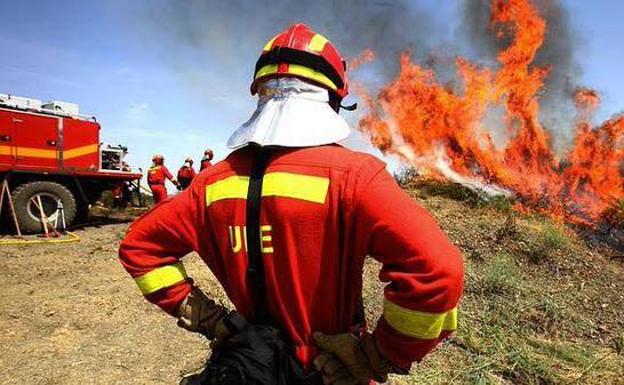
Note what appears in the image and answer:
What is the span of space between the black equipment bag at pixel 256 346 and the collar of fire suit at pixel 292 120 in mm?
76

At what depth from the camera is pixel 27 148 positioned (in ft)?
33.6

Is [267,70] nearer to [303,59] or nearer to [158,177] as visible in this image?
[303,59]

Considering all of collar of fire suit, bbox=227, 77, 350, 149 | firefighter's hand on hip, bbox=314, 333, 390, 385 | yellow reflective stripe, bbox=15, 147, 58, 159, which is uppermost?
yellow reflective stripe, bbox=15, 147, 58, 159

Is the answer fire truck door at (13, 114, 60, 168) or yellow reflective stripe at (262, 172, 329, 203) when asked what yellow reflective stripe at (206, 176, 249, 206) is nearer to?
yellow reflective stripe at (262, 172, 329, 203)

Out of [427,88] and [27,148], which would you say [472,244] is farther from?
[27,148]

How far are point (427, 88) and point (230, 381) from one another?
13952 millimetres

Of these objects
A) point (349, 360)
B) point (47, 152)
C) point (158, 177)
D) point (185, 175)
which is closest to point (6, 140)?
point (47, 152)

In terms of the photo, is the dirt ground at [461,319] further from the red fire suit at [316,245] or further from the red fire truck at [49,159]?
the red fire suit at [316,245]

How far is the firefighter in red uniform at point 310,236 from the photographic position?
125 cm

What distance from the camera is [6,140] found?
9953 millimetres

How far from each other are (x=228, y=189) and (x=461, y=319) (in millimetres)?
4391

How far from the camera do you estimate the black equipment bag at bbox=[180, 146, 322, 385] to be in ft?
4.59

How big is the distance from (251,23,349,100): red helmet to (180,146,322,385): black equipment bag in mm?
281

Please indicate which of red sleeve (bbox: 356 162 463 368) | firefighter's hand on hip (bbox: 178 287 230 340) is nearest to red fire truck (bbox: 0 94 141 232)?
firefighter's hand on hip (bbox: 178 287 230 340)
